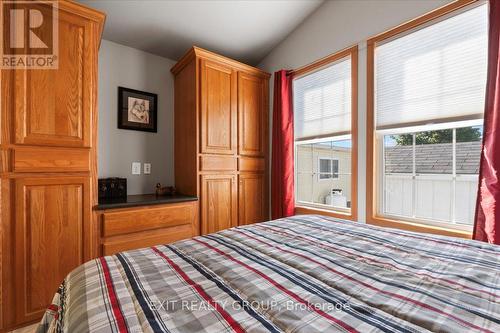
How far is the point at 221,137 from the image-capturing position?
9.11ft

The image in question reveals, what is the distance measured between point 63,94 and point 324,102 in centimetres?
247

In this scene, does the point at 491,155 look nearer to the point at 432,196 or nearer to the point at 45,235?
the point at 432,196

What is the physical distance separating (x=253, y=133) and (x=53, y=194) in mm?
2128

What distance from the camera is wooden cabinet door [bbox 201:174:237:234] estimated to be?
2.62m

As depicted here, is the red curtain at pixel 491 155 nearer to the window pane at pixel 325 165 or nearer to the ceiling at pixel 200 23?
the window pane at pixel 325 165

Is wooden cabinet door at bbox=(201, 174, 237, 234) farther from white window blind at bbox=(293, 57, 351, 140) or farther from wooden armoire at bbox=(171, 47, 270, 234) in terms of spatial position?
white window blind at bbox=(293, 57, 351, 140)

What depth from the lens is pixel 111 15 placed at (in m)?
2.26

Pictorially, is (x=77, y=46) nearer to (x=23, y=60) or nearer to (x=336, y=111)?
(x=23, y=60)

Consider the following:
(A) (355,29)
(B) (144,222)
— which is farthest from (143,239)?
(A) (355,29)

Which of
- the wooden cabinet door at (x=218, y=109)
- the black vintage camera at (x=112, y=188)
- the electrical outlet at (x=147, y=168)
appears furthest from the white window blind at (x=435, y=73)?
the black vintage camera at (x=112, y=188)

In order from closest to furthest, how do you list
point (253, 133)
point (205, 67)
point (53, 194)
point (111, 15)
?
point (53, 194) → point (111, 15) → point (205, 67) → point (253, 133)

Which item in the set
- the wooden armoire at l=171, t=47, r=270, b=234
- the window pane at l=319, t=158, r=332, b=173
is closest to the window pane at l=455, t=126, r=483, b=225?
the window pane at l=319, t=158, r=332, b=173

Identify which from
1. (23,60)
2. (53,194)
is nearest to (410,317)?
(53,194)

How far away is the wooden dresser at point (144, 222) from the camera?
198 centimetres
